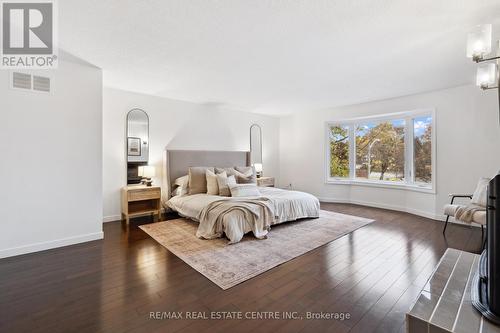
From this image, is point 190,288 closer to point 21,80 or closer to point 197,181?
point 197,181

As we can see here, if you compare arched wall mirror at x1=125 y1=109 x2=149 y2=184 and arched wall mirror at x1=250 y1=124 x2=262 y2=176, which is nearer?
arched wall mirror at x1=125 y1=109 x2=149 y2=184

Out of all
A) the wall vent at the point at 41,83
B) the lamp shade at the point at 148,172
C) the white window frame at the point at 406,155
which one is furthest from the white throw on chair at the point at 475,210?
→ the wall vent at the point at 41,83

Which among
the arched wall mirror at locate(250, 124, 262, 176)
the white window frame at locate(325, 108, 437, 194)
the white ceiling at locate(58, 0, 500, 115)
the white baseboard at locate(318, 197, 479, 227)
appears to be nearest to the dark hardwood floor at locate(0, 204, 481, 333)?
the white baseboard at locate(318, 197, 479, 227)

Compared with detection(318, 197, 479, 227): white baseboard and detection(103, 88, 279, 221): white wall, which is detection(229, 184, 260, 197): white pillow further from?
detection(318, 197, 479, 227): white baseboard

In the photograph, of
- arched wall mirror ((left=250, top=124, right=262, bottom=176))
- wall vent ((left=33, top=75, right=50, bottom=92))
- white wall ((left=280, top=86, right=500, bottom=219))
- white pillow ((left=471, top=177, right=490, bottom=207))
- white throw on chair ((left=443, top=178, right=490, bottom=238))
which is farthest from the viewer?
arched wall mirror ((left=250, top=124, right=262, bottom=176))

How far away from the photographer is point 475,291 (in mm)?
1645

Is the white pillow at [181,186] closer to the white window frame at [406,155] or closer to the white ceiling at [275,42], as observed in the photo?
the white ceiling at [275,42]

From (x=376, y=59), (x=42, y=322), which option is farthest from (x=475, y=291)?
(x=42, y=322)

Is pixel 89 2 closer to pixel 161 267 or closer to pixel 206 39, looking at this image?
pixel 206 39

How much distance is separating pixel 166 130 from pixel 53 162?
89.5 inches

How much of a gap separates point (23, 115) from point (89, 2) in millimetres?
1860

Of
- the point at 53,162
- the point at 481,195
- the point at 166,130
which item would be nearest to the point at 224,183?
the point at 166,130

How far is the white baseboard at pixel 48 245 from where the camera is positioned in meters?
2.82

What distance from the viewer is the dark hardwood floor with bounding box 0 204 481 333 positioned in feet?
5.63
